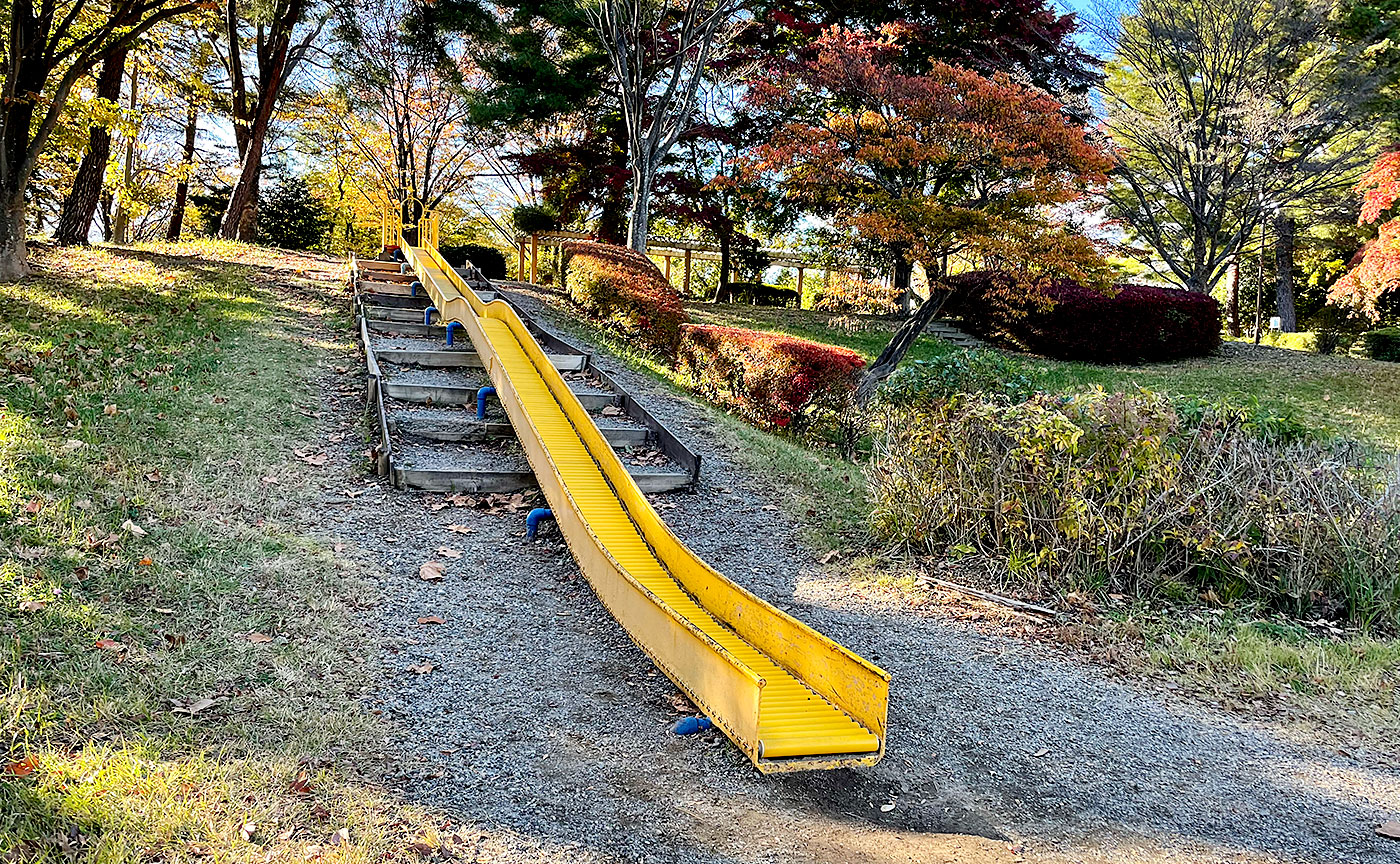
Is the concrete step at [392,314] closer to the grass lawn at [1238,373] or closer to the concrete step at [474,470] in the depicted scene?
the concrete step at [474,470]

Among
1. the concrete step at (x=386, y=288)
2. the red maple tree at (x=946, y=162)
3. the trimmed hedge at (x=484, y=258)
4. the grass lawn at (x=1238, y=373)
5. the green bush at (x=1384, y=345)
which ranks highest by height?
the red maple tree at (x=946, y=162)

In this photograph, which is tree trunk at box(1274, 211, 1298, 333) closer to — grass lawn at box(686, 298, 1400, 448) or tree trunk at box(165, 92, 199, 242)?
grass lawn at box(686, 298, 1400, 448)

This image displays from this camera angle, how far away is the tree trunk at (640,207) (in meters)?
15.1

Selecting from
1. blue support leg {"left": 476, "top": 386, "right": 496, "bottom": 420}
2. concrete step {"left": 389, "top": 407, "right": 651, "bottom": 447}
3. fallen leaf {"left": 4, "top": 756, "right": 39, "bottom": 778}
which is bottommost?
fallen leaf {"left": 4, "top": 756, "right": 39, "bottom": 778}

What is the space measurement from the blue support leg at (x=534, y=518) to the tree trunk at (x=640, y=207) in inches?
383

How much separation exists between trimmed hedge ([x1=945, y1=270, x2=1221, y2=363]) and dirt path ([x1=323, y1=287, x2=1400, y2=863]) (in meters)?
10.5

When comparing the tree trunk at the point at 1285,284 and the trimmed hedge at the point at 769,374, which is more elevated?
the tree trunk at the point at 1285,284

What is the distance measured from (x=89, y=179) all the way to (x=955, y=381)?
1455 centimetres

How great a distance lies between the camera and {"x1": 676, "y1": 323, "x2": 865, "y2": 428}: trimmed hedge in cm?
862

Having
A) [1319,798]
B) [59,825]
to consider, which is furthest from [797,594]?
[59,825]

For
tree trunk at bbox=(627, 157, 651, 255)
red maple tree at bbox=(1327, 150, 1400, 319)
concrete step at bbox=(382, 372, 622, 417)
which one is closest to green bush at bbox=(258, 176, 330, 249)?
tree trunk at bbox=(627, 157, 651, 255)

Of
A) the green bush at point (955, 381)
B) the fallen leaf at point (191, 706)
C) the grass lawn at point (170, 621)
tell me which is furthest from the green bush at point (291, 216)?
the fallen leaf at point (191, 706)

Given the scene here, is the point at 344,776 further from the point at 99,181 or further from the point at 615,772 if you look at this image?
the point at 99,181

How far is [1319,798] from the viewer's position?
359 centimetres
